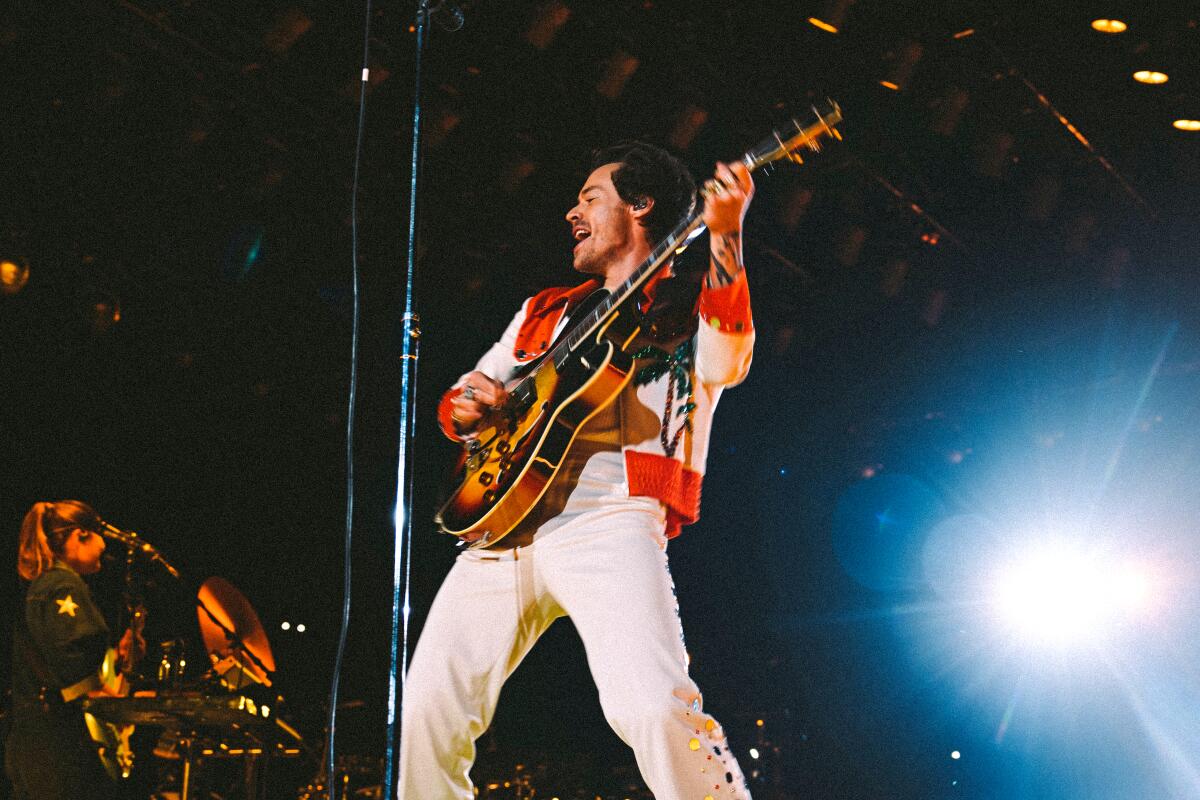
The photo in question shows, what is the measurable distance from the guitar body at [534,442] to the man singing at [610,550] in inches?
1.4

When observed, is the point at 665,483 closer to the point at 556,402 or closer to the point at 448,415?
the point at 556,402

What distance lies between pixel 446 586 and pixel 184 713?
1.82 m

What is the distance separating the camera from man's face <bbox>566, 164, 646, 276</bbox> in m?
2.99

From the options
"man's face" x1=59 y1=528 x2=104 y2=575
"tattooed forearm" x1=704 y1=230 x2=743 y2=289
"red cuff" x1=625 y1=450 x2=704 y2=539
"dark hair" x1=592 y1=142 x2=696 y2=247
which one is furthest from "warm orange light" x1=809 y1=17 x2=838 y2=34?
"man's face" x1=59 y1=528 x2=104 y2=575

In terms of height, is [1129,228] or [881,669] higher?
[1129,228]

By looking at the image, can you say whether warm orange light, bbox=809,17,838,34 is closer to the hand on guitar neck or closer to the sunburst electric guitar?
the sunburst electric guitar

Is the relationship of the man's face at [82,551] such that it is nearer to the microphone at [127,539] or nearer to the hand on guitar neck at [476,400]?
the microphone at [127,539]

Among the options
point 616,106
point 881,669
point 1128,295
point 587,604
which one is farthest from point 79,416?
point 1128,295

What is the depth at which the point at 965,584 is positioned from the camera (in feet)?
18.8

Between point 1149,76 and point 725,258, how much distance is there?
2846 mm

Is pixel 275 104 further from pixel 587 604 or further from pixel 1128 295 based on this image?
pixel 1128 295

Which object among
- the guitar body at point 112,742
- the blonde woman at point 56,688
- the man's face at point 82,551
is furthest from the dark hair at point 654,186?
the guitar body at point 112,742

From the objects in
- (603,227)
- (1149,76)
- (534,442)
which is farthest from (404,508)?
(1149,76)

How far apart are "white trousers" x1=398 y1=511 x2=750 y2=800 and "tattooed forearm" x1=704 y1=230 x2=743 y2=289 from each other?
0.57 metres
